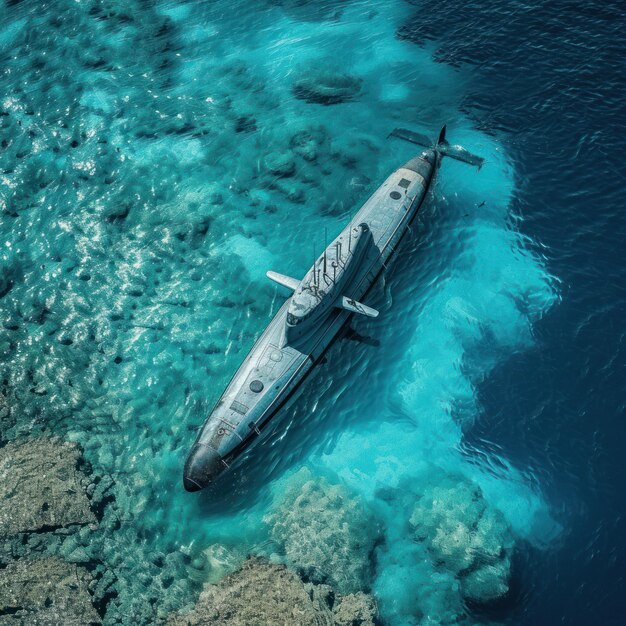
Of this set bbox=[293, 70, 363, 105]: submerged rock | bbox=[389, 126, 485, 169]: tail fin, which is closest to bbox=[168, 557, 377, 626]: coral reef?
bbox=[389, 126, 485, 169]: tail fin

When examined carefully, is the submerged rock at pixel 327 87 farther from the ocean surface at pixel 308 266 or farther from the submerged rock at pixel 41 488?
the submerged rock at pixel 41 488

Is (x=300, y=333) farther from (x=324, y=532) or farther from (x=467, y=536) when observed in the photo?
(x=467, y=536)

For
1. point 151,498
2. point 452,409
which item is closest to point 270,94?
point 452,409

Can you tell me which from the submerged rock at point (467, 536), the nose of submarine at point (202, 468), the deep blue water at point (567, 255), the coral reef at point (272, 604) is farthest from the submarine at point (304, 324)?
the submerged rock at point (467, 536)

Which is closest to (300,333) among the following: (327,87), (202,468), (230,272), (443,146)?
(230,272)

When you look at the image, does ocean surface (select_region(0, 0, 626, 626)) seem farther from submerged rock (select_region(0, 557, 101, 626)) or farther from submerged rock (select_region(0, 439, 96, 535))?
submerged rock (select_region(0, 557, 101, 626))

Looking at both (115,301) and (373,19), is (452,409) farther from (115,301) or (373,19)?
(373,19)
